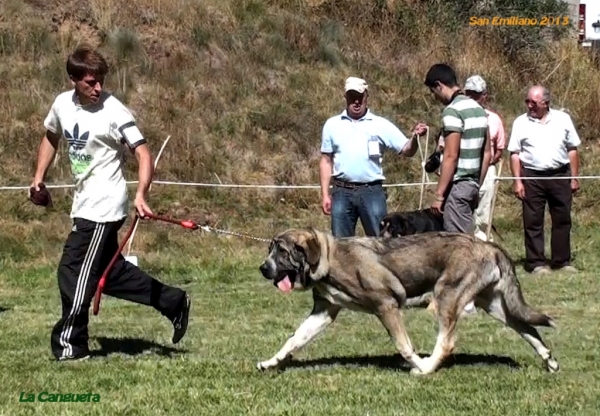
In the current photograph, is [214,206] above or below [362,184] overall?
below

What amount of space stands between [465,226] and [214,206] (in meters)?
7.48

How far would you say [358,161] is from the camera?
8391mm

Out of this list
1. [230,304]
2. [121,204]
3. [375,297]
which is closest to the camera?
[375,297]

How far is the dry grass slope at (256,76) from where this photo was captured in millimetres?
15273

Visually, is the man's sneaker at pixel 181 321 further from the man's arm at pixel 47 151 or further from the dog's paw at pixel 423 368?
the dog's paw at pixel 423 368

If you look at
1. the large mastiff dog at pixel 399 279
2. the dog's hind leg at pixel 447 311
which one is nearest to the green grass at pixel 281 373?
the dog's hind leg at pixel 447 311

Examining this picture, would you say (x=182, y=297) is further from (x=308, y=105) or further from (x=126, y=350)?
(x=308, y=105)

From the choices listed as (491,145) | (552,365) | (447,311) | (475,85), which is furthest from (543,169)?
(447,311)

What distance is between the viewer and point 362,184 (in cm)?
844

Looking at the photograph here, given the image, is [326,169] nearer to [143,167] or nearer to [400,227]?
[400,227]

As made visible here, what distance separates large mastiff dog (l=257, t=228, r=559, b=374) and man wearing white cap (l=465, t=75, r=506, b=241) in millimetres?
2036

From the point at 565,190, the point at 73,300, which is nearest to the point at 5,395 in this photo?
the point at 73,300

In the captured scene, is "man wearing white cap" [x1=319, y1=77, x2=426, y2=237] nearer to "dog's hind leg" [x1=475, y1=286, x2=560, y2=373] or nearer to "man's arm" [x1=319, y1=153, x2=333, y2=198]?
"man's arm" [x1=319, y1=153, x2=333, y2=198]

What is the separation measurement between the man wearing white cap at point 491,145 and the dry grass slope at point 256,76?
115 inches
